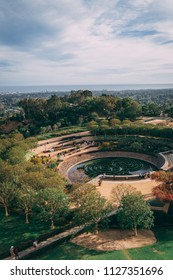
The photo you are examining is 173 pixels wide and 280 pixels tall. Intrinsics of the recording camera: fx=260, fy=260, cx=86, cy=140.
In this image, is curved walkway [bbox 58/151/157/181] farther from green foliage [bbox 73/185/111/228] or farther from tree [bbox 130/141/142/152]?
green foliage [bbox 73/185/111/228]

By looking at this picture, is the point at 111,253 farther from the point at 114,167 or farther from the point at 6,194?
the point at 114,167

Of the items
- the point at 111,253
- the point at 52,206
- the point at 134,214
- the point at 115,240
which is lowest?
the point at 111,253

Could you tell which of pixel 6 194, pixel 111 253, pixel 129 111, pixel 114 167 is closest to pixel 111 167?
pixel 114 167

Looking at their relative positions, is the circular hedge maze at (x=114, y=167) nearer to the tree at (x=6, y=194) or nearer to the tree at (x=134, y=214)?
the tree at (x=6, y=194)

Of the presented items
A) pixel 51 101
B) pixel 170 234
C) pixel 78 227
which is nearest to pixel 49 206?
pixel 78 227
